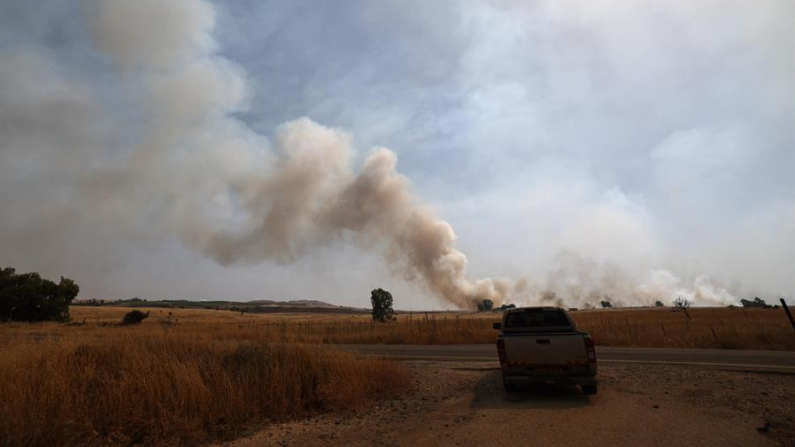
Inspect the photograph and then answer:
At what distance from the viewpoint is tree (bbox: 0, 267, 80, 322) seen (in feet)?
150

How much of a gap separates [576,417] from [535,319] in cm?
386

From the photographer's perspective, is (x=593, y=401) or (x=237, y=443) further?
(x=593, y=401)

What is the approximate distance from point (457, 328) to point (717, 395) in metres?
19.5

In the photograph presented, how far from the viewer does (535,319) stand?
440 inches

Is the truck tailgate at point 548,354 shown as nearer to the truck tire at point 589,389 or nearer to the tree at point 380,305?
the truck tire at point 589,389

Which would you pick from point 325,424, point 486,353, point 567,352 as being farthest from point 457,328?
point 325,424

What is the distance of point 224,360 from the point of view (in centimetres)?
914

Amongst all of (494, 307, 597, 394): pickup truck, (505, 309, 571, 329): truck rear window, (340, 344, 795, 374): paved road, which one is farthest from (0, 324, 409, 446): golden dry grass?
(340, 344, 795, 374): paved road

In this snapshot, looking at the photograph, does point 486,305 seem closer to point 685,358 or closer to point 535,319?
point 685,358

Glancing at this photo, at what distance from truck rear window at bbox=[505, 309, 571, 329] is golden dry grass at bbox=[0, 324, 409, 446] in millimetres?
3447

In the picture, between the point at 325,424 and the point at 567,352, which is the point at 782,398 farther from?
the point at 325,424

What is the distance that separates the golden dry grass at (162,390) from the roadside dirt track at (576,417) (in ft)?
2.18

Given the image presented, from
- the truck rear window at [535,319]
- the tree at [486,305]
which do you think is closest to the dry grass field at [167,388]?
the truck rear window at [535,319]

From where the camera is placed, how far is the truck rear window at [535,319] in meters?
11.0
